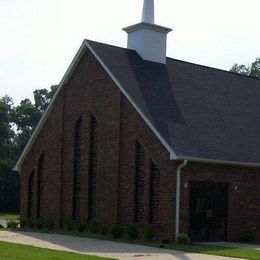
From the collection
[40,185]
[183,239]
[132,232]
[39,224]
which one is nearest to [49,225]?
[39,224]

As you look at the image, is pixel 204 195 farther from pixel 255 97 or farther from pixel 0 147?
pixel 0 147

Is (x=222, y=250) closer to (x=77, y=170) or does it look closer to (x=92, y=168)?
(x=92, y=168)

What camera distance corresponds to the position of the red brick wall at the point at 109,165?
855 inches

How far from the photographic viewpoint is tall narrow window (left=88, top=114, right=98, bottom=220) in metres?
25.2

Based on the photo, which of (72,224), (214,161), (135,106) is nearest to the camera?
(214,161)

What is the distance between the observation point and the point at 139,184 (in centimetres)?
2300

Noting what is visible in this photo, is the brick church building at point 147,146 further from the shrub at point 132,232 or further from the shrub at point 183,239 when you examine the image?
the shrub at point 183,239

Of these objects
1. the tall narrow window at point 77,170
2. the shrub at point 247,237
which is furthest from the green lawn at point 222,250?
the tall narrow window at point 77,170

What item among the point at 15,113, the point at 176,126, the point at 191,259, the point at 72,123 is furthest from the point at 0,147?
the point at 191,259

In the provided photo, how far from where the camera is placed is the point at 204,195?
72.6ft

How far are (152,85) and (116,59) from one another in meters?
2.05

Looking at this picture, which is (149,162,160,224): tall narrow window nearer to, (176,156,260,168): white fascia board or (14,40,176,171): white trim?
(14,40,176,171): white trim

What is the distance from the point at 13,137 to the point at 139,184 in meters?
57.8

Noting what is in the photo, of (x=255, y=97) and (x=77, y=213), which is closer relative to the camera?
(x=77, y=213)
